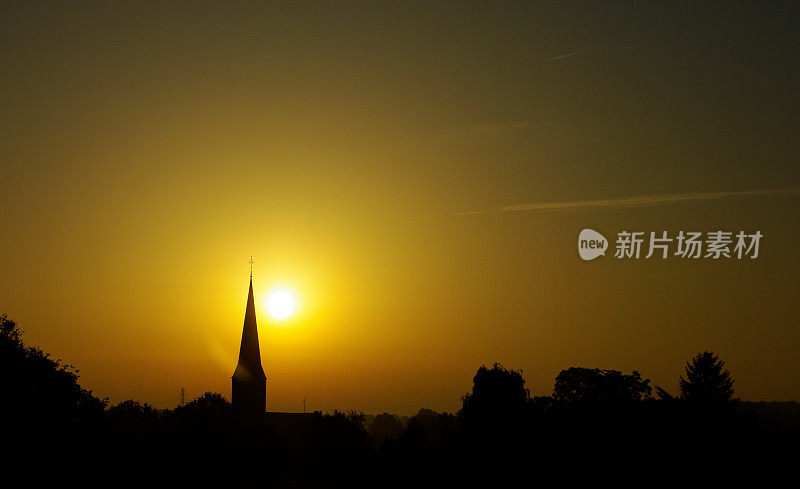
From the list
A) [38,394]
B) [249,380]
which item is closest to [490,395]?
[38,394]

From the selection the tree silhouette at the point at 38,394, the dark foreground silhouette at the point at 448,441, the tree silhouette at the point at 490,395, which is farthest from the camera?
the tree silhouette at the point at 490,395

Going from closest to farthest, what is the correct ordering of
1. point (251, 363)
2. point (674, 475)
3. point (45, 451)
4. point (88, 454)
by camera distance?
point (674, 475) → point (45, 451) → point (88, 454) → point (251, 363)

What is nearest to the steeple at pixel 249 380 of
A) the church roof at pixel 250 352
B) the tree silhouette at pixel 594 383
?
the church roof at pixel 250 352

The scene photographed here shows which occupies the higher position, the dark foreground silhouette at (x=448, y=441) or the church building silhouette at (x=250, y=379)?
the church building silhouette at (x=250, y=379)

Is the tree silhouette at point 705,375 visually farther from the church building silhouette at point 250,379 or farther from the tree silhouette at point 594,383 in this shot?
the church building silhouette at point 250,379

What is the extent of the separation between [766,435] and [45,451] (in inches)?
1771

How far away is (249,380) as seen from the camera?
135000 mm

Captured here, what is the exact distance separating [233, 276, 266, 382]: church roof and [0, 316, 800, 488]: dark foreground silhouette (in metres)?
6.18

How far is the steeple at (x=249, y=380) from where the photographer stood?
13362cm

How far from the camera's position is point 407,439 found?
8088 cm

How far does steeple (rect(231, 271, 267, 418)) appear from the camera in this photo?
134 metres

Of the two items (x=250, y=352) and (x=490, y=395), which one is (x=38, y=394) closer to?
(x=490, y=395)

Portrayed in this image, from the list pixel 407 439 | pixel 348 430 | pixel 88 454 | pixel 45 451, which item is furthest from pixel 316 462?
pixel 45 451

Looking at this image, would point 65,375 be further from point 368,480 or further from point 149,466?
point 368,480
